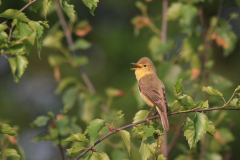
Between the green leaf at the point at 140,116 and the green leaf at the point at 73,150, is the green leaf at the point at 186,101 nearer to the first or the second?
the green leaf at the point at 140,116

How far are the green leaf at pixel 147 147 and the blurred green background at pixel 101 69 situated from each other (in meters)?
6.55

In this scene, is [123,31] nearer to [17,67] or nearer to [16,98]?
[16,98]

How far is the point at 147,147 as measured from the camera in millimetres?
2730

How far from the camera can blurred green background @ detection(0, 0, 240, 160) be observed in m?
9.79

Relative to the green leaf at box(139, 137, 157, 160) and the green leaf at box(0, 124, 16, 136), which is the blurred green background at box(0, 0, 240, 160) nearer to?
the green leaf at box(139, 137, 157, 160)

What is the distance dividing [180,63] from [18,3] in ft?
21.5

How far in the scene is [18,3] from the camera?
1012 centimetres

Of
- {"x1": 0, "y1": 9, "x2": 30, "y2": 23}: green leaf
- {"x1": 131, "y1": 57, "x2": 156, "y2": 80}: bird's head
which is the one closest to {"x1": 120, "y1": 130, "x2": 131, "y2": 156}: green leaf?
{"x1": 0, "y1": 9, "x2": 30, "y2": 23}: green leaf

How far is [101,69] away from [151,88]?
7.02 m

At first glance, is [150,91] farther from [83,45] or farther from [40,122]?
[40,122]

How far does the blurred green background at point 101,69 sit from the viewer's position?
979 cm

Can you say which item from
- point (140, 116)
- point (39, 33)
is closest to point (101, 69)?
point (140, 116)

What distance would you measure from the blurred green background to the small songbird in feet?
14.5

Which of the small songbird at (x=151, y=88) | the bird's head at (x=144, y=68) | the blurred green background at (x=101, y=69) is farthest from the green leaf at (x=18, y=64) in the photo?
the blurred green background at (x=101, y=69)
